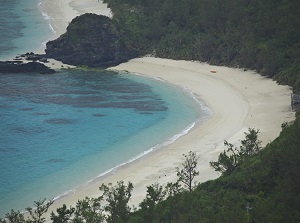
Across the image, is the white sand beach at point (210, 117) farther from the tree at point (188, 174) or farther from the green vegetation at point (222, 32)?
the green vegetation at point (222, 32)

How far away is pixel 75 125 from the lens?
62.1 meters

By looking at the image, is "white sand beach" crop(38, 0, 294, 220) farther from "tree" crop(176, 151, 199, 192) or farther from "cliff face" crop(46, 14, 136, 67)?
"cliff face" crop(46, 14, 136, 67)

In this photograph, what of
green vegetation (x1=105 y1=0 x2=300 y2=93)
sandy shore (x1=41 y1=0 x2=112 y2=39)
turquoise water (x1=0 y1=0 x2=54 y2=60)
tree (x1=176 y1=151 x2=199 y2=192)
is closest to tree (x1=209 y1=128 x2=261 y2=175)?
tree (x1=176 y1=151 x2=199 y2=192)

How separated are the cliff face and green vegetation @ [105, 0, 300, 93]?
196 centimetres

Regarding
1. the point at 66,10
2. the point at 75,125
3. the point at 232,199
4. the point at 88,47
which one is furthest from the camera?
the point at 66,10

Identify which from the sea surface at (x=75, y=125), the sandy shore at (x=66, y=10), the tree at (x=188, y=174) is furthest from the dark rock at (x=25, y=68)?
the tree at (x=188, y=174)

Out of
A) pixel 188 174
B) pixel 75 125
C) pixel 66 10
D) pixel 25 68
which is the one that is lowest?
pixel 75 125

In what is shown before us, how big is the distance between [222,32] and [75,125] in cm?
3298

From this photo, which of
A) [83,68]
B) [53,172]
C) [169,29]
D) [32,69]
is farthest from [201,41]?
[53,172]

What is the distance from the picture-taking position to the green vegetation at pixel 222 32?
76.1m

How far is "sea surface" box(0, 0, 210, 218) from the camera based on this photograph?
158 feet

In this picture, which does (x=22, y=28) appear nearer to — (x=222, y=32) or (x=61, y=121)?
(x=222, y=32)

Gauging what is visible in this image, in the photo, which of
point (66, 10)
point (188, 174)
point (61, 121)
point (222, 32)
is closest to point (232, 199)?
point (188, 174)

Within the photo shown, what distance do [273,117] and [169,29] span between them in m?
36.3
